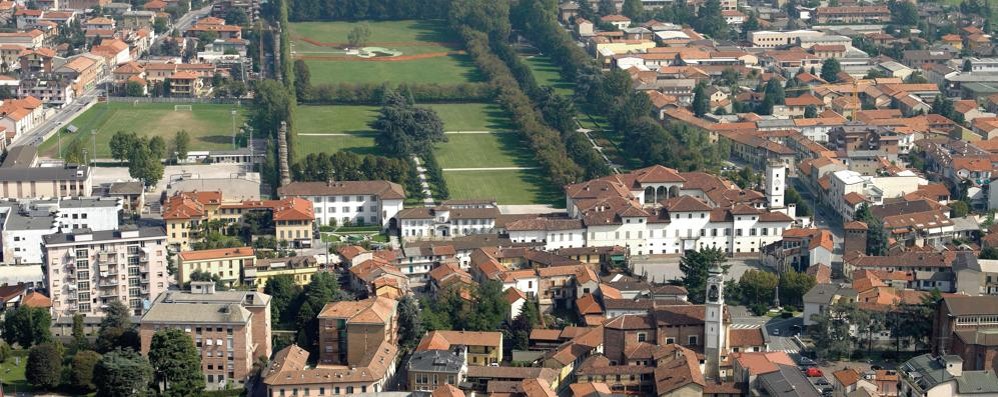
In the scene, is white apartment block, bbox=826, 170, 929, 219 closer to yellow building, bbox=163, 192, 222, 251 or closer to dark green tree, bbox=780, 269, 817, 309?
dark green tree, bbox=780, 269, 817, 309

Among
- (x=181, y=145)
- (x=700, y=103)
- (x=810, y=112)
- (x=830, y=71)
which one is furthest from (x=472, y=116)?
(x=830, y=71)

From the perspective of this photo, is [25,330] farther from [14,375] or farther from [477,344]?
[477,344]

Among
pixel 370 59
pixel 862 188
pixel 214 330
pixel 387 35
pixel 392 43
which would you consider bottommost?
pixel 214 330

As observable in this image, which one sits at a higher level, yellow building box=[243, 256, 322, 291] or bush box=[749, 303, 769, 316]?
yellow building box=[243, 256, 322, 291]

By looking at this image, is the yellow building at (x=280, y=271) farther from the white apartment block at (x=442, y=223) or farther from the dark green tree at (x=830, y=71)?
the dark green tree at (x=830, y=71)

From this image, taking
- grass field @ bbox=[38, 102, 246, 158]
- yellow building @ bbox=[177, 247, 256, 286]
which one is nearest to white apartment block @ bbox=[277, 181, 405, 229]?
yellow building @ bbox=[177, 247, 256, 286]

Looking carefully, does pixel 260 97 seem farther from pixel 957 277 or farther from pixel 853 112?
pixel 957 277
